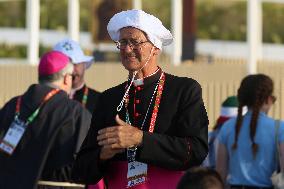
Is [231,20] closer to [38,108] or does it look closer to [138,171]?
[38,108]

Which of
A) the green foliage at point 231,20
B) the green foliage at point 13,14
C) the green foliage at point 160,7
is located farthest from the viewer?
the green foliage at point 160,7

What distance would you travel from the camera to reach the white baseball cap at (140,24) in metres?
5.91

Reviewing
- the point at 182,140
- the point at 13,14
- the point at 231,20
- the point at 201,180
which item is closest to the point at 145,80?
the point at 182,140

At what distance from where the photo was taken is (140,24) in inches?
233

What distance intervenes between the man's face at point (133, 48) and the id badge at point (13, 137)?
8.05 ft

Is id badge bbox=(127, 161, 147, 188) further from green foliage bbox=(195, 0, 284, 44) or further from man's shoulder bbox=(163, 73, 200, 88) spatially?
green foliage bbox=(195, 0, 284, 44)

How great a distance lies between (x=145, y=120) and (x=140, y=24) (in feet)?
1.51

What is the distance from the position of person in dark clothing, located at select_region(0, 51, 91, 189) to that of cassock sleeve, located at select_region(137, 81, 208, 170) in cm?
243

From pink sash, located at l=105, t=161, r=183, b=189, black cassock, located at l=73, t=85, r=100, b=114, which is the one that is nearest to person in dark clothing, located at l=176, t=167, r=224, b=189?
pink sash, located at l=105, t=161, r=183, b=189

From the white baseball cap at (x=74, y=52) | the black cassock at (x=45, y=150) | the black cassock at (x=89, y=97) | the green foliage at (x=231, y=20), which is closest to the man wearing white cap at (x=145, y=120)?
the black cassock at (x=45, y=150)

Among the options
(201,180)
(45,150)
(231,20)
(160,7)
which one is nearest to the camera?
(201,180)

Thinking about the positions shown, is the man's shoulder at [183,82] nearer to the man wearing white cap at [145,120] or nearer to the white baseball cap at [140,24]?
the man wearing white cap at [145,120]

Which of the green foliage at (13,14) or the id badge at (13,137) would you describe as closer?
the id badge at (13,137)

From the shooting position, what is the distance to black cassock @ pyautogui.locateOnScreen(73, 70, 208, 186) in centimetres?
576
